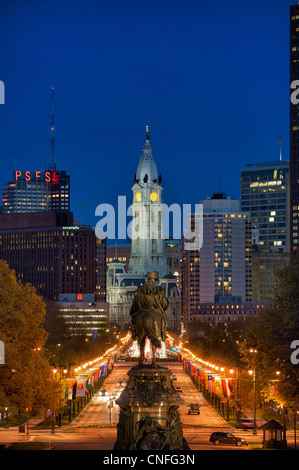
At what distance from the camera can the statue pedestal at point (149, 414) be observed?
151 ft

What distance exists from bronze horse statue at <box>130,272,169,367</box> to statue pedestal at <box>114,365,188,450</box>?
3.85 ft

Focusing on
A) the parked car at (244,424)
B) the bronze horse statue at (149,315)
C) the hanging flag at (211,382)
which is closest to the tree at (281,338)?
the parked car at (244,424)

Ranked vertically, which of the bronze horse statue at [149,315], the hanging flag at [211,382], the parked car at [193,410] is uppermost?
the bronze horse statue at [149,315]

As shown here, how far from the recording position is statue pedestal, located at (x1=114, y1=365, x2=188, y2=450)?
151ft

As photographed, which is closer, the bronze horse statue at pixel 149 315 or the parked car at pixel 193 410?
the bronze horse statue at pixel 149 315

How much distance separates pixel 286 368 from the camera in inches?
2970

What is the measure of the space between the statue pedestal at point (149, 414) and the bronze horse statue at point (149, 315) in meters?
1.17

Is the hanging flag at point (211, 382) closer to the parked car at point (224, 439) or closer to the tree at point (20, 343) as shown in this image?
the tree at point (20, 343)

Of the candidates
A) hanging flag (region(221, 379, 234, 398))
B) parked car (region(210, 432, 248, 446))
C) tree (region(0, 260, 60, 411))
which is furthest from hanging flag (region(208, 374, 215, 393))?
parked car (region(210, 432, 248, 446))

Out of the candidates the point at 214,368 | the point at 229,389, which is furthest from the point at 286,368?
the point at 214,368

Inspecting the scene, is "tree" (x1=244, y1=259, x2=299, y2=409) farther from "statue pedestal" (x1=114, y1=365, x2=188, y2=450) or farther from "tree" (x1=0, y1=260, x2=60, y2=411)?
"statue pedestal" (x1=114, y1=365, x2=188, y2=450)

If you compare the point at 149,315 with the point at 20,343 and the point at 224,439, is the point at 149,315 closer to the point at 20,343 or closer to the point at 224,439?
the point at 224,439

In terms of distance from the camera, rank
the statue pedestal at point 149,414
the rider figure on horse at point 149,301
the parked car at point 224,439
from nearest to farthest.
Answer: the statue pedestal at point 149,414 < the rider figure on horse at point 149,301 < the parked car at point 224,439

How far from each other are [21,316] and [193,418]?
92.0 ft
